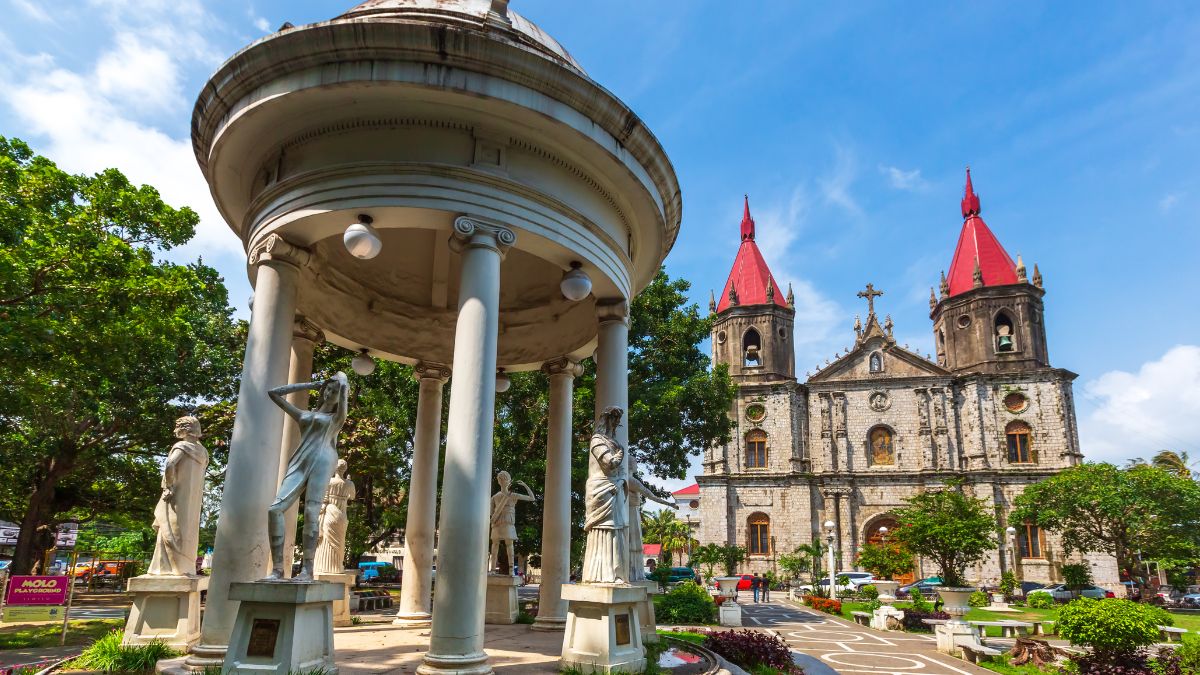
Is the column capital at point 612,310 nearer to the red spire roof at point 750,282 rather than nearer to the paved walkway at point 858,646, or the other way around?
the paved walkway at point 858,646

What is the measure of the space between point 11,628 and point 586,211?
16334 mm

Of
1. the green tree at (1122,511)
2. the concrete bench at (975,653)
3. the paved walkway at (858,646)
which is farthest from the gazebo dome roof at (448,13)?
the green tree at (1122,511)

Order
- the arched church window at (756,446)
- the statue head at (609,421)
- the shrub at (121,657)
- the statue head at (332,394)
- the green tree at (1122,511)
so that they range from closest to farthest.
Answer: the statue head at (332,394), the shrub at (121,657), the statue head at (609,421), the green tree at (1122,511), the arched church window at (756,446)

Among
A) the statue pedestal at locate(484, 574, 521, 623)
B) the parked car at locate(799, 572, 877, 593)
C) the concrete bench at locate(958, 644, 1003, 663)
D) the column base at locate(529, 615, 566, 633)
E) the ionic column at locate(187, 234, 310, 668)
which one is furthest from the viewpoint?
the parked car at locate(799, 572, 877, 593)

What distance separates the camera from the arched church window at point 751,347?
1966 inches

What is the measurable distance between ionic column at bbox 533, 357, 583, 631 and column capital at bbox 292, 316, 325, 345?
389 cm

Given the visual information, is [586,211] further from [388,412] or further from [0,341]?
[388,412]

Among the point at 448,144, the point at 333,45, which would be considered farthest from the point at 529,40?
the point at 333,45

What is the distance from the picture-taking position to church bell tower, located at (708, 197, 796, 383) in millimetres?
49250

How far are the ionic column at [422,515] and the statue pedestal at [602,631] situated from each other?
4720 millimetres

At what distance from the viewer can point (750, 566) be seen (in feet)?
151

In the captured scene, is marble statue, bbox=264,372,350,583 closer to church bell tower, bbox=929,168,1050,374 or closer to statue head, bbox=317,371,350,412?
statue head, bbox=317,371,350,412

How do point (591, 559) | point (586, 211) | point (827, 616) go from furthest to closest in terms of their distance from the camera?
1. point (827, 616)
2. point (586, 211)
3. point (591, 559)

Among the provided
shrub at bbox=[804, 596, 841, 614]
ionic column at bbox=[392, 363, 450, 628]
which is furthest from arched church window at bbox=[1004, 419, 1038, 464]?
ionic column at bbox=[392, 363, 450, 628]
